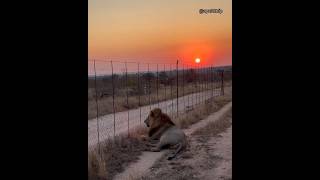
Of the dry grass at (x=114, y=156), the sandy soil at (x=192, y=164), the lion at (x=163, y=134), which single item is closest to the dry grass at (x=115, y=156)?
the dry grass at (x=114, y=156)

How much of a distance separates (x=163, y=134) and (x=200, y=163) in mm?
1851

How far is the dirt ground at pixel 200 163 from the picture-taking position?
6.32 m

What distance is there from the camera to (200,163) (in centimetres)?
707

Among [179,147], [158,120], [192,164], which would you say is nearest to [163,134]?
[158,120]

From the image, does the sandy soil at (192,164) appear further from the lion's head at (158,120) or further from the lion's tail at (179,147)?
the lion's head at (158,120)

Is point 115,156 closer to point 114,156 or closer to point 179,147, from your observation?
point 114,156

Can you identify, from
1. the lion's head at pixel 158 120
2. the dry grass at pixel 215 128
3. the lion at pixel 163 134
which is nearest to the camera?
the lion at pixel 163 134

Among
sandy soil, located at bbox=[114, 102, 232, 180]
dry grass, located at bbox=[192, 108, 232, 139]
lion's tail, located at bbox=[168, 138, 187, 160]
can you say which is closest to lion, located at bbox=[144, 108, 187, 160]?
lion's tail, located at bbox=[168, 138, 187, 160]

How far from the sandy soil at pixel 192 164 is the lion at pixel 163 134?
0.18 meters

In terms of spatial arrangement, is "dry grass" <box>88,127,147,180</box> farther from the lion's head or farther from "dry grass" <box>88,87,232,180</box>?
the lion's head
